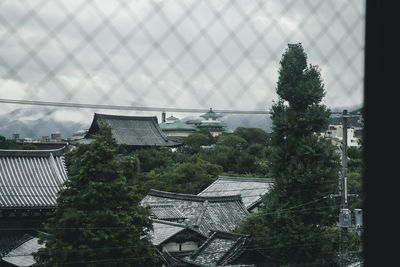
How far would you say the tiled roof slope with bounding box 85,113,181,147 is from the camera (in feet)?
122

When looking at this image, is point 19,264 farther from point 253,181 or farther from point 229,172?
point 229,172

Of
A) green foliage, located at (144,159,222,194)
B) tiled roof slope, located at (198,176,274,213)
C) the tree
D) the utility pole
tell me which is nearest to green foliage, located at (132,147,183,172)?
green foliage, located at (144,159,222,194)

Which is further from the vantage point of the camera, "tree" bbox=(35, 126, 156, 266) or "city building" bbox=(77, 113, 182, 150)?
"city building" bbox=(77, 113, 182, 150)

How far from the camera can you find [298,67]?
44.0ft

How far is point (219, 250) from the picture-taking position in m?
15.8

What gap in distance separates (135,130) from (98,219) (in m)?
29.2

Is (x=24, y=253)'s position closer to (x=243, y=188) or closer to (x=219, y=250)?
(x=219, y=250)

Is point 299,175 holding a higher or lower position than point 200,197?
lower

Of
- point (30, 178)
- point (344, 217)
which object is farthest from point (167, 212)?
point (344, 217)

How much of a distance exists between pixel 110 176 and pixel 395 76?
9.25m

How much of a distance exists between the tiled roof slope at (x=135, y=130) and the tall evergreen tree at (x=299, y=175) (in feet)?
80.0

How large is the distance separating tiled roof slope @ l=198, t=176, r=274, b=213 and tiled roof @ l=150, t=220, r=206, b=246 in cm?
580

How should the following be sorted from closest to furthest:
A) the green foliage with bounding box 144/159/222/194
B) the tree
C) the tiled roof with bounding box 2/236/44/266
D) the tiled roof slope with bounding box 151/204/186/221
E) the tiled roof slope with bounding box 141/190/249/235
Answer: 1. the tree
2. the tiled roof with bounding box 2/236/44/266
3. the tiled roof slope with bounding box 141/190/249/235
4. the tiled roof slope with bounding box 151/204/186/221
5. the green foliage with bounding box 144/159/222/194

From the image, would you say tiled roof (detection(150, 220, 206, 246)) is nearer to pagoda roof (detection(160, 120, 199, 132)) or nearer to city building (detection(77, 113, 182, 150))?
city building (detection(77, 113, 182, 150))
